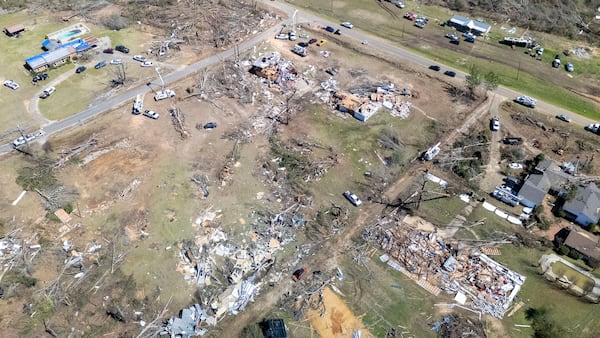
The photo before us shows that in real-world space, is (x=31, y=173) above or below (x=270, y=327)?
above

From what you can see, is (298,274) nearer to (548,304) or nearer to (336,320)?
(336,320)

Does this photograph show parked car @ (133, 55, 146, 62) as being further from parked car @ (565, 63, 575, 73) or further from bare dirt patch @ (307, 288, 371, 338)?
parked car @ (565, 63, 575, 73)

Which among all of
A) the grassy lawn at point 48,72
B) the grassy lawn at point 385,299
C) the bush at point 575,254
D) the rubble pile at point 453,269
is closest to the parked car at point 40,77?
the grassy lawn at point 48,72

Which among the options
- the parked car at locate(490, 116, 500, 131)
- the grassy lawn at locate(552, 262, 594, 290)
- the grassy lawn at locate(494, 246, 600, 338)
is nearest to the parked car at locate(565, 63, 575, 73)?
the parked car at locate(490, 116, 500, 131)

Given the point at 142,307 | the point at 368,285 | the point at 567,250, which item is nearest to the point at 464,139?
the point at 567,250

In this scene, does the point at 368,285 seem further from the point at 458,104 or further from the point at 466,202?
the point at 458,104

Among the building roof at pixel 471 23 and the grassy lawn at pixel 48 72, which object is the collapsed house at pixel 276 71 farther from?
the building roof at pixel 471 23
